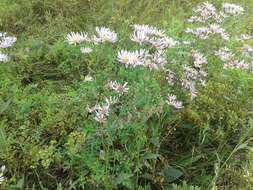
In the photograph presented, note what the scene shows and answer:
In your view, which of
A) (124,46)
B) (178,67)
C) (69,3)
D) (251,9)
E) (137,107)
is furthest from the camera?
(251,9)

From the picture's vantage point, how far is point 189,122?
2264 mm

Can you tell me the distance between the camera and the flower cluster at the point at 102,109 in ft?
6.08

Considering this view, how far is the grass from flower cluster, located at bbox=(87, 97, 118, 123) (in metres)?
0.03

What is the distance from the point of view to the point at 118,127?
1.85 m

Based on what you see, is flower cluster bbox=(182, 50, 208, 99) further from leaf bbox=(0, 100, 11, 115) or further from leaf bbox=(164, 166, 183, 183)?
leaf bbox=(0, 100, 11, 115)

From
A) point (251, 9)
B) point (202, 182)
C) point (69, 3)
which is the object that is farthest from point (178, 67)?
point (251, 9)

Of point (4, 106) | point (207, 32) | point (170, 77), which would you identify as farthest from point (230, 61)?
point (4, 106)

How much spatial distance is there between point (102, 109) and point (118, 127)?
0.33 feet

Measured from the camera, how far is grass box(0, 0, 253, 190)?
1.88 meters

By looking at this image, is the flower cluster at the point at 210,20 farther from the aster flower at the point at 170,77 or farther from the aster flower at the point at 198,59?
the aster flower at the point at 170,77

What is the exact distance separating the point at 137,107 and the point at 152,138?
16 centimetres

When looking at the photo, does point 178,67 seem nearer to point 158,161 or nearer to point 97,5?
point 158,161

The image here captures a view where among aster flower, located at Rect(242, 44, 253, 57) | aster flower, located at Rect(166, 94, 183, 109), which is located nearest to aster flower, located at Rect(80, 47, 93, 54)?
aster flower, located at Rect(166, 94, 183, 109)

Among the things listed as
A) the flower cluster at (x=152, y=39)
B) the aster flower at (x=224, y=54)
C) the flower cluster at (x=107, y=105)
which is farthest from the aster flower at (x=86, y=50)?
the aster flower at (x=224, y=54)
